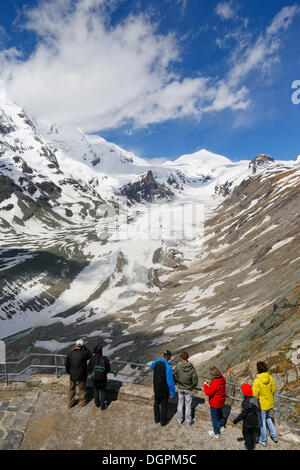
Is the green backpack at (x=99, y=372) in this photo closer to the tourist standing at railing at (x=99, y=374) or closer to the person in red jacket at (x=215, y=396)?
the tourist standing at railing at (x=99, y=374)

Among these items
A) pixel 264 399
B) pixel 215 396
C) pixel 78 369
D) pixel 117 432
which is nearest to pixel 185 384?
pixel 215 396

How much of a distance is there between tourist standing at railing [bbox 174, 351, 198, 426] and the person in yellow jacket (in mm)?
2058

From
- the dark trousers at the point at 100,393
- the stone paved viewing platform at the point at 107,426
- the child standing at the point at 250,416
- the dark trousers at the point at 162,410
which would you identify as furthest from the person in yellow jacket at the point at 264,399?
the dark trousers at the point at 100,393

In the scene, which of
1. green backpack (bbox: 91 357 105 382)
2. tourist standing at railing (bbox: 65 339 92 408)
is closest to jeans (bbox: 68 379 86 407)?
tourist standing at railing (bbox: 65 339 92 408)

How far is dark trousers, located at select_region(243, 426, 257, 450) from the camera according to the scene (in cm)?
841

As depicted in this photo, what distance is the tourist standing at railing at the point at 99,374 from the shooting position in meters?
10.3

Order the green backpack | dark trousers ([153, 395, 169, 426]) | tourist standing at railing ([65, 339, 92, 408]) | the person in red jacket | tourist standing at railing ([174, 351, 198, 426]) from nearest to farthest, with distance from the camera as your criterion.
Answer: the person in red jacket < tourist standing at railing ([174, 351, 198, 426]) < dark trousers ([153, 395, 169, 426]) < the green backpack < tourist standing at railing ([65, 339, 92, 408])

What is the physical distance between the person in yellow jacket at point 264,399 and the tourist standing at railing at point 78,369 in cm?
636

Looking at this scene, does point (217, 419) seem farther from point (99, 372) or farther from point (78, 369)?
point (78, 369)

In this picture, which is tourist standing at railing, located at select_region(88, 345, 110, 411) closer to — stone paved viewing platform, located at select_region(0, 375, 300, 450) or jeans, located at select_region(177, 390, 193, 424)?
stone paved viewing platform, located at select_region(0, 375, 300, 450)

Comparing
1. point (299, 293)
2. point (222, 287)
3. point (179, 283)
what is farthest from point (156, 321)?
point (299, 293)

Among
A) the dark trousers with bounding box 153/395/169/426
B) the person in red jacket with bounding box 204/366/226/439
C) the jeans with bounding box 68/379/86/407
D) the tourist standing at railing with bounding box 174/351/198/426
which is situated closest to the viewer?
the person in red jacket with bounding box 204/366/226/439
